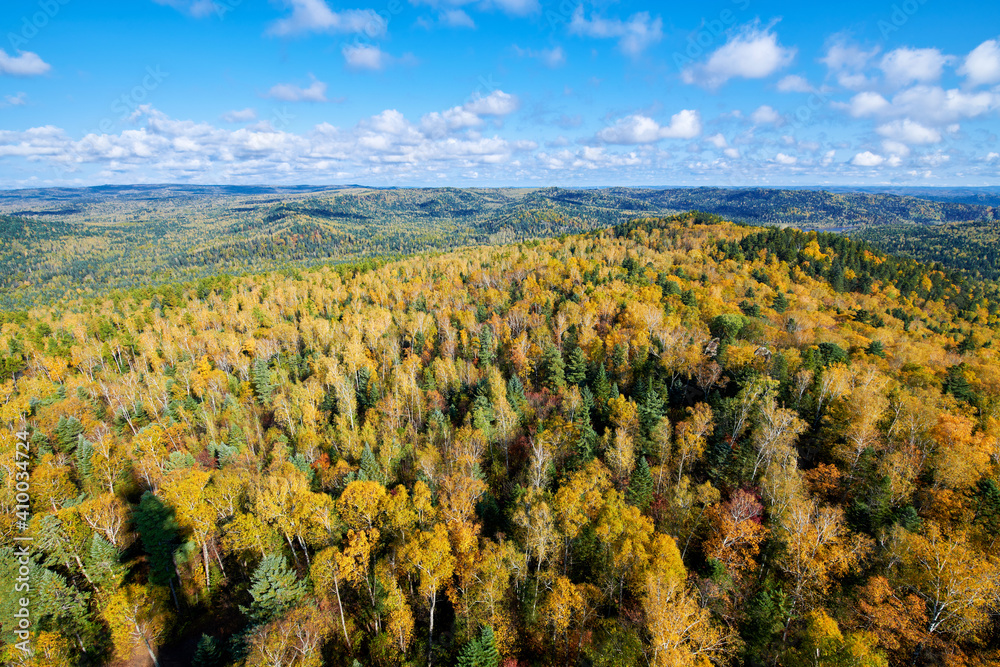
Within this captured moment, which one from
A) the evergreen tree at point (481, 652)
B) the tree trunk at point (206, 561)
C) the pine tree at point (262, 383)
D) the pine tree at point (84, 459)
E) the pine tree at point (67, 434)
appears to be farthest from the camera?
the pine tree at point (262, 383)

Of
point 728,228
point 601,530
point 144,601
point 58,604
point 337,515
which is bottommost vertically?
point 144,601

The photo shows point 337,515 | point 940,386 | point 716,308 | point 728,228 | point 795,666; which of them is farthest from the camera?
point 728,228

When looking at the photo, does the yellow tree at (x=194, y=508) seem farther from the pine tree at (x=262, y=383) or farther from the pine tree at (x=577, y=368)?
the pine tree at (x=577, y=368)

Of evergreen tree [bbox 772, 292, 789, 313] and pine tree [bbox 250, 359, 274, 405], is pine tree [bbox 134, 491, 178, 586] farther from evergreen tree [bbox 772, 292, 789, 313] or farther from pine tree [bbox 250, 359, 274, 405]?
evergreen tree [bbox 772, 292, 789, 313]

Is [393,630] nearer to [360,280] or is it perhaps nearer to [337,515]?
[337,515]

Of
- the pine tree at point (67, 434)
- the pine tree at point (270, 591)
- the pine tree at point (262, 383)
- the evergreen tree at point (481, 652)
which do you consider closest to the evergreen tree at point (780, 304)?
the evergreen tree at point (481, 652)

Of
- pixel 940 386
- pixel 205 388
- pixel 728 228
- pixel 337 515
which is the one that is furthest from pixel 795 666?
pixel 728 228
